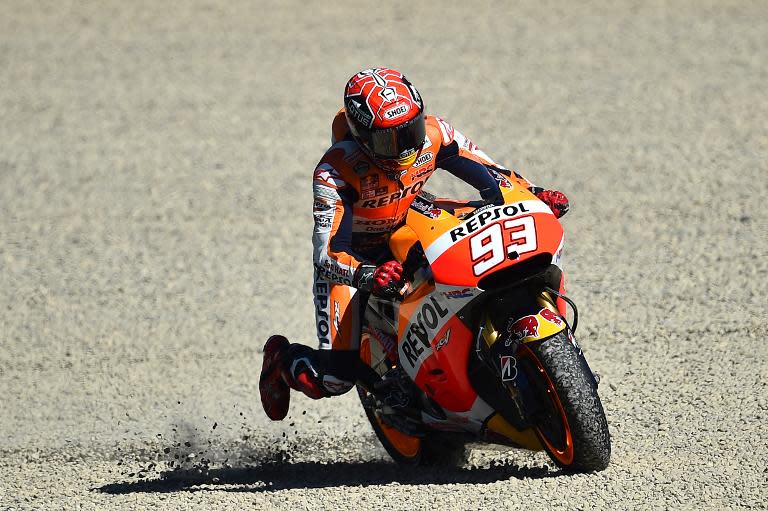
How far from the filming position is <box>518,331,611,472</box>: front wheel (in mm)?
5359

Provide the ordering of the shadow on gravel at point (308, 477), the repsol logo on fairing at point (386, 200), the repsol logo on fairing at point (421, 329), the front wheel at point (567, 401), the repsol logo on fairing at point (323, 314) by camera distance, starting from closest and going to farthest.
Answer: the front wheel at point (567, 401) < the repsol logo on fairing at point (421, 329) < the shadow on gravel at point (308, 477) < the repsol logo on fairing at point (386, 200) < the repsol logo on fairing at point (323, 314)

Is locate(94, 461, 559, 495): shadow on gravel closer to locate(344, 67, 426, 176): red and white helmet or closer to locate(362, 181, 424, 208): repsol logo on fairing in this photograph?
locate(362, 181, 424, 208): repsol logo on fairing

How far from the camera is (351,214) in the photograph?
6.33 m

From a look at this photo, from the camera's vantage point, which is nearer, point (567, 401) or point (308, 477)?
point (567, 401)

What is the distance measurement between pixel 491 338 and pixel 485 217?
0.63 meters

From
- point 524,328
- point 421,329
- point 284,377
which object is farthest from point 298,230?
point 524,328

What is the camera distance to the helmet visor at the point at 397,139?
6.13m

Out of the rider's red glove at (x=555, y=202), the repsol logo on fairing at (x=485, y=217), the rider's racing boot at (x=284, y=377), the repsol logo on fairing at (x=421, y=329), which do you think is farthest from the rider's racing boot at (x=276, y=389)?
the rider's red glove at (x=555, y=202)

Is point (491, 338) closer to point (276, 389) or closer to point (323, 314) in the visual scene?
point (323, 314)

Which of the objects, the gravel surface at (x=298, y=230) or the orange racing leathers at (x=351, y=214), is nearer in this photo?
the orange racing leathers at (x=351, y=214)

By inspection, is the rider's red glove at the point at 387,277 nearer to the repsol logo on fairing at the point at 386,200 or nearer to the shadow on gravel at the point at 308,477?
the repsol logo on fairing at the point at 386,200

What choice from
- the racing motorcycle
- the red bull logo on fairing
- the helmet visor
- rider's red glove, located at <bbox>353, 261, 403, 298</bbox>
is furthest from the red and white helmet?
the red bull logo on fairing

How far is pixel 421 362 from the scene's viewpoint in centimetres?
605

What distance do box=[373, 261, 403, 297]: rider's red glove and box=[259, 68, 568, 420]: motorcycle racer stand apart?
0.38 ft
